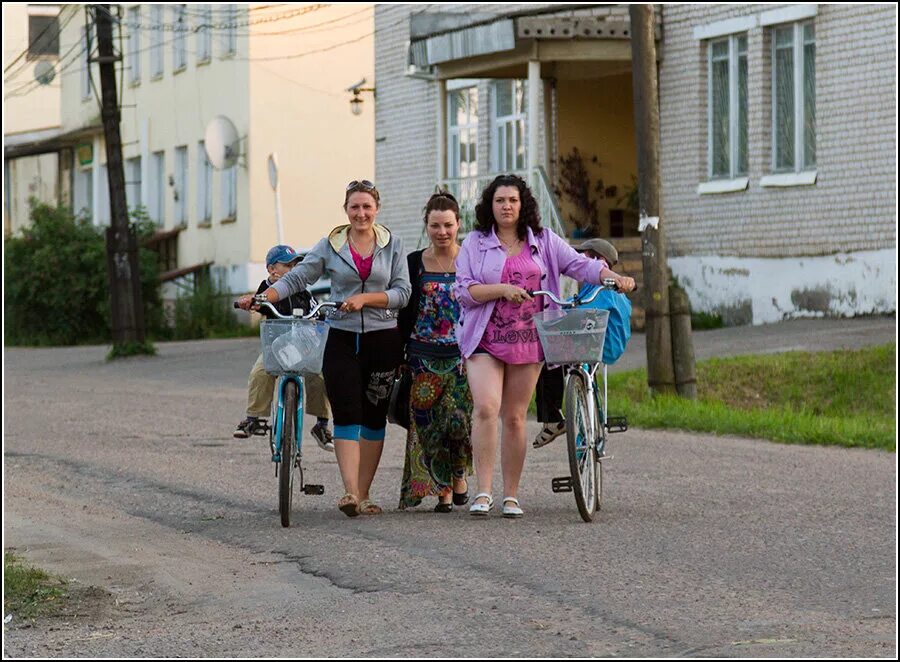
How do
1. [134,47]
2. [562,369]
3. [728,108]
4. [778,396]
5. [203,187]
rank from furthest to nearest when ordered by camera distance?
[134,47], [203,187], [728,108], [778,396], [562,369]

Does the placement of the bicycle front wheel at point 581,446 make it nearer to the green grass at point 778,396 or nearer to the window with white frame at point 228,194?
the green grass at point 778,396

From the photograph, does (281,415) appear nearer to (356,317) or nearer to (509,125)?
(356,317)

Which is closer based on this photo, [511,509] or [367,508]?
[511,509]

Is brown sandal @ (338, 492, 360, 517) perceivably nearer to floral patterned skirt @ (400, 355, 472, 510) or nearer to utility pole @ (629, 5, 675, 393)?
floral patterned skirt @ (400, 355, 472, 510)

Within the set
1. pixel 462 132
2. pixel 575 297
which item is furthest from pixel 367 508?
pixel 462 132

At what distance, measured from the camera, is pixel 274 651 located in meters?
6.70

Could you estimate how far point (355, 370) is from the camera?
1023cm

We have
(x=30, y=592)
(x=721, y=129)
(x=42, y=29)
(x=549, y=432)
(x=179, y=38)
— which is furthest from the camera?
(x=42, y=29)

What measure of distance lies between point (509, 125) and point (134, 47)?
2018 centimetres

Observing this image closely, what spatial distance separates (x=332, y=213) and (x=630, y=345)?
63.6 feet

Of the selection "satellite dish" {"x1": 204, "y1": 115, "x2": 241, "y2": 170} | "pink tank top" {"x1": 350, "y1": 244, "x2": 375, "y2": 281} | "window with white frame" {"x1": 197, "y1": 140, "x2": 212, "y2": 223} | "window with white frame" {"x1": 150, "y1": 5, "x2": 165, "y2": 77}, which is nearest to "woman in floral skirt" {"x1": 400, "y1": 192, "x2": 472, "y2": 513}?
"pink tank top" {"x1": 350, "y1": 244, "x2": 375, "y2": 281}

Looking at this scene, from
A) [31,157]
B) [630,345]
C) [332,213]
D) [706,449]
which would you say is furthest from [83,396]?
[31,157]

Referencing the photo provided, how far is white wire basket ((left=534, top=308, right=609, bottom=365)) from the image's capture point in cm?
974

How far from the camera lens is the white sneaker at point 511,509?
33.1 feet
